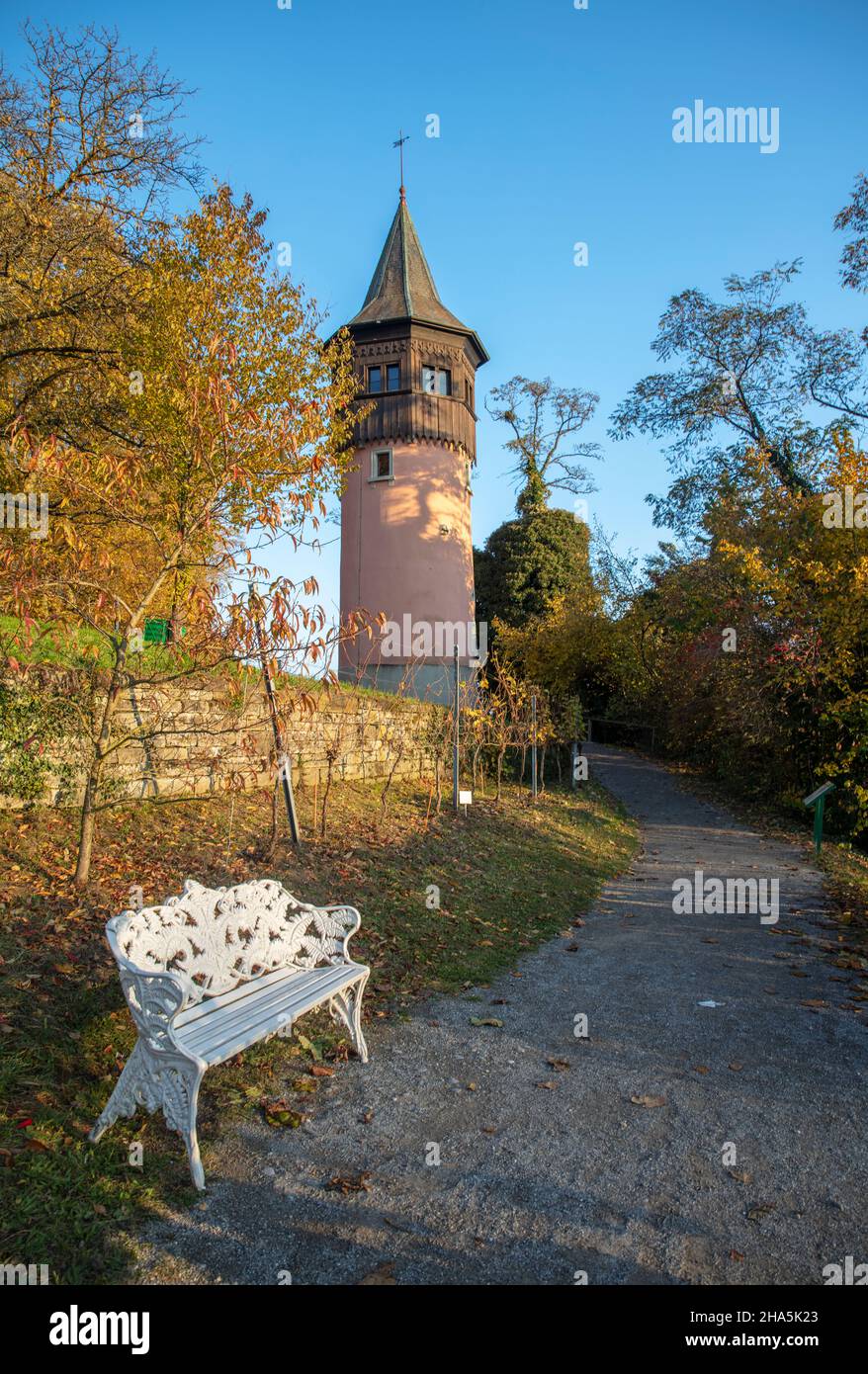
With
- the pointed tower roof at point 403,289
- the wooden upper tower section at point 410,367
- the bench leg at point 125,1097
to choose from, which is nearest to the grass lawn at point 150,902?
the bench leg at point 125,1097

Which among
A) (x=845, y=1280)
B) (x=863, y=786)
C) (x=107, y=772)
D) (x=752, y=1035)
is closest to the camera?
(x=845, y=1280)

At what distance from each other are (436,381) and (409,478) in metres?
3.34

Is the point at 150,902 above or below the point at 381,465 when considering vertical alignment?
below

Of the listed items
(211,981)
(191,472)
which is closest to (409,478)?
(191,472)

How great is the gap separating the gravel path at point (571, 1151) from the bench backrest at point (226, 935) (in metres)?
0.68

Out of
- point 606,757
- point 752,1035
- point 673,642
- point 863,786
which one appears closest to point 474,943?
point 752,1035

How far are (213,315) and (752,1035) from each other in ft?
40.8

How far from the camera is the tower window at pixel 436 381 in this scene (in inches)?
965

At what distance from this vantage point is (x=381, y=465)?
2459cm

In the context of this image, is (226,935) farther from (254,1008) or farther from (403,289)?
(403,289)

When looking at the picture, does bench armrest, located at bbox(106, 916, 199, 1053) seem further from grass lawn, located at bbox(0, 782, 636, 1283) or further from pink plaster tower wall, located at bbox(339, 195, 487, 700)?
pink plaster tower wall, located at bbox(339, 195, 487, 700)

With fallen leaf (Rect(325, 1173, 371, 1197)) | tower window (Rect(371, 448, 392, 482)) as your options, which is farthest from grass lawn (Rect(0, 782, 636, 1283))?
tower window (Rect(371, 448, 392, 482))

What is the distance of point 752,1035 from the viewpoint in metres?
4.91
